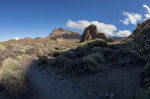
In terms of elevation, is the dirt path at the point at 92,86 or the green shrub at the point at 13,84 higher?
the green shrub at the point at 13,84

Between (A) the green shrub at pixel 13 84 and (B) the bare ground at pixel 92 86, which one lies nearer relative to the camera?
(A) the green shrub at pixel 13 84

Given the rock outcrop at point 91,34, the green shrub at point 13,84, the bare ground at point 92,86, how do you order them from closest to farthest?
→ the green shrub at point 13,84
the bare ground at point 92,86
the rock outcrop at point 91,34

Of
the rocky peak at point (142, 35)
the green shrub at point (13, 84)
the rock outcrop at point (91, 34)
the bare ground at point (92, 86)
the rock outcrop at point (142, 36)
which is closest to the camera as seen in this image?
the green shrub at point (13, 84)

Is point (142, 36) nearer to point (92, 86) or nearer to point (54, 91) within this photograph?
point (92, 86)

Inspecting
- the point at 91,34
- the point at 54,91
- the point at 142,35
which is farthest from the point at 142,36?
the point at 91,34

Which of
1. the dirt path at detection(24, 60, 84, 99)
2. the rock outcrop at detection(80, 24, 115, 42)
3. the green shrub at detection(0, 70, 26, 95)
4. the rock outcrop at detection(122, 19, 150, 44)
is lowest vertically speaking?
the dirt path at detection(24, 60, 84, 99)

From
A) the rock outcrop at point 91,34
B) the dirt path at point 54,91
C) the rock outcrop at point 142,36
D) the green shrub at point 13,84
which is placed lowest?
the dirt path at point 54,91

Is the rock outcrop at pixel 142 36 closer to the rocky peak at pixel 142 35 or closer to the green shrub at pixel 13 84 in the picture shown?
the rocky peak at pixel 142 35

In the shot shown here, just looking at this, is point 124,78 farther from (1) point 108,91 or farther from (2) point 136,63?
(2) point 136,63

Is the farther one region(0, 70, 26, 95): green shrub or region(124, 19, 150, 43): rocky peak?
region(124, 19, 150, 43): rocky peak

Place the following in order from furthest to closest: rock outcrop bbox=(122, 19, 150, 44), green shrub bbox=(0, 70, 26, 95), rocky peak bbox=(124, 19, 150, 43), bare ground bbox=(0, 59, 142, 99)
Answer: rocky peak bbox=(124, 19, 150, 43) → rock outcrop bbox=(122, 19, 150, 44) → bare ground bbox=(0, 59, 142, 99) → green shrub bbox=(0, 70, 26, 95)

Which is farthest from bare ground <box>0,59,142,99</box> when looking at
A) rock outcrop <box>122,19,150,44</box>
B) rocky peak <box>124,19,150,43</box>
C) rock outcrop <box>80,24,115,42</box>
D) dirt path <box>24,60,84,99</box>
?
rock outcrop <box>80,24,115,42</box>

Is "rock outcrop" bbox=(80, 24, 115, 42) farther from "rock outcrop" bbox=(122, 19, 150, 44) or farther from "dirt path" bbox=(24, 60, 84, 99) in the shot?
"dirt path" bbox=(24, 60, 84, 99)

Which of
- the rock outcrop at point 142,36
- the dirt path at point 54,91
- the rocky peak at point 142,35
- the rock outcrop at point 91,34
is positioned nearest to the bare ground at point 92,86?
the dirt path at point 54,91
